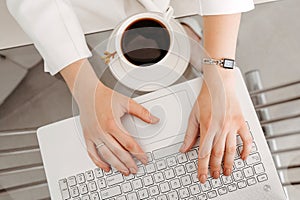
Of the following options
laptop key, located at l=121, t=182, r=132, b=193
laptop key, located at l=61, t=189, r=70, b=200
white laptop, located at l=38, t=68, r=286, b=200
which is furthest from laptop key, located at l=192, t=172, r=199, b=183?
laptop key, located at l=61, t=189, r=70, b=200

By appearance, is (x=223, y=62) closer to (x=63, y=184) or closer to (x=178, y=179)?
→ (x=178, y=179)

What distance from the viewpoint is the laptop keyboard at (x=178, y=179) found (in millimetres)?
659

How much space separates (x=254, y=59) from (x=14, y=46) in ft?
1.54

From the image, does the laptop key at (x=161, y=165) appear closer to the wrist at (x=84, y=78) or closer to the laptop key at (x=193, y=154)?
the laptop key at (x=193, y=154)

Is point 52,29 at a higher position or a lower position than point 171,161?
higher

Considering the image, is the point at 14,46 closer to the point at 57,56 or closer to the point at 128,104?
the point at 57,56

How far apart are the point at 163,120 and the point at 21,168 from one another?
31 cm

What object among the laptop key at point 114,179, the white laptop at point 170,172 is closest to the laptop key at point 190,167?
the white laptop at point 170,172

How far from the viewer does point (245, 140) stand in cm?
65

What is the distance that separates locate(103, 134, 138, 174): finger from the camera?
25.7 inches

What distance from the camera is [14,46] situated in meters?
0.78

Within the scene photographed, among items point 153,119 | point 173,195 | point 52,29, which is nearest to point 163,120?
point 153,119

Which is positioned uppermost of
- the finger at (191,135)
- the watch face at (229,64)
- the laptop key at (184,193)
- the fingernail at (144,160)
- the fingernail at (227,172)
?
the watch face at (229,64)

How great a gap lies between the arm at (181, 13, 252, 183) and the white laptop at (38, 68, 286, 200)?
2cm
